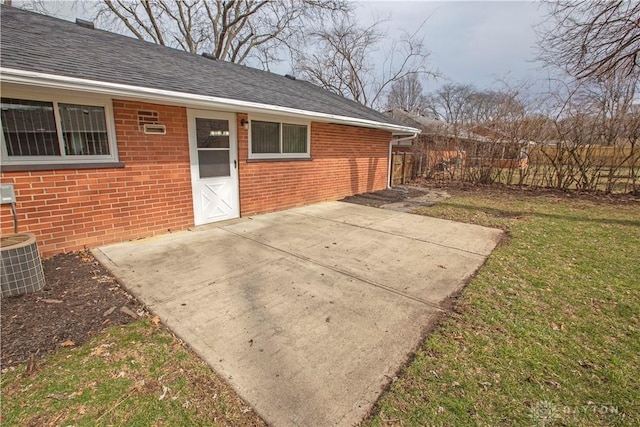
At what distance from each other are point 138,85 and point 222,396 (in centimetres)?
433

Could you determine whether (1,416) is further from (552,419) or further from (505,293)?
(505,293)

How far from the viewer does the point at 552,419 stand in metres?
1.89

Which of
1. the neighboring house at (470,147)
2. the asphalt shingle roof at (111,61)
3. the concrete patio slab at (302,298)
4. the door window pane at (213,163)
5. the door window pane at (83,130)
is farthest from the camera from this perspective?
the neighboring house at (470,147)

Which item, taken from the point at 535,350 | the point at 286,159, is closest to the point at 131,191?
the point at 286,159

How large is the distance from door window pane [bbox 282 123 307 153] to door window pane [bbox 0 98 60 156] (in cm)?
440

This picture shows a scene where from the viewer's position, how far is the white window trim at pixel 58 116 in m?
3.81

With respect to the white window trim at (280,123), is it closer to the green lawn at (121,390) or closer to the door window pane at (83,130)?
the door window pane at (83,130)

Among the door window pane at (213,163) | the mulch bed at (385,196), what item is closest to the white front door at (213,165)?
the door window pane at (213,163)

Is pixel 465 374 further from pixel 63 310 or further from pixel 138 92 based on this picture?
pixel 138 92

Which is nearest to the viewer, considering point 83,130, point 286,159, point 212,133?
point 83,130

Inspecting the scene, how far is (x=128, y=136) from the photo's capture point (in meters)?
4.84

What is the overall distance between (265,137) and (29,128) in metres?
4.05

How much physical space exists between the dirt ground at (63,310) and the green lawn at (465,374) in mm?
199

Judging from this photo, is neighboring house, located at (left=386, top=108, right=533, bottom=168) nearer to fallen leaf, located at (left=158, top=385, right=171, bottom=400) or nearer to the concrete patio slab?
the concrete patio slab
